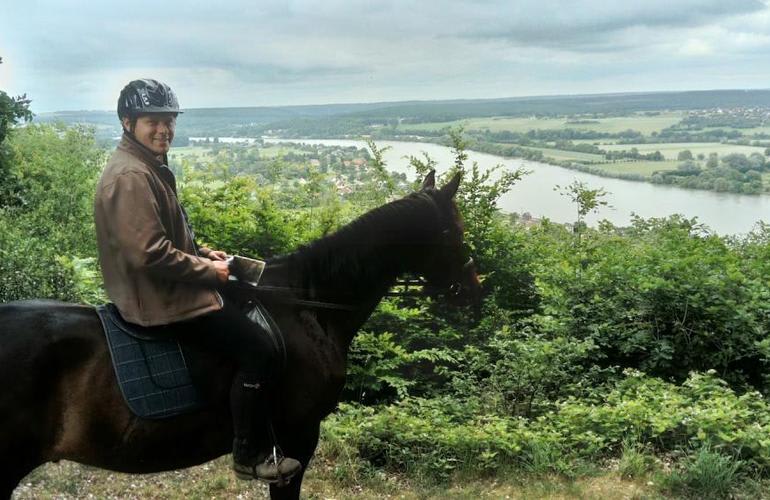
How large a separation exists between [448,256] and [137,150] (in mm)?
1966

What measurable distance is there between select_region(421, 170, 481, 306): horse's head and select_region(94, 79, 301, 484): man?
4.01ft

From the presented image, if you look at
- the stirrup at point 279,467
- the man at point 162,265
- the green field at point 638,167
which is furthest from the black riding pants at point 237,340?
the green field at point 638,167

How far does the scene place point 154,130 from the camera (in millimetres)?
3104

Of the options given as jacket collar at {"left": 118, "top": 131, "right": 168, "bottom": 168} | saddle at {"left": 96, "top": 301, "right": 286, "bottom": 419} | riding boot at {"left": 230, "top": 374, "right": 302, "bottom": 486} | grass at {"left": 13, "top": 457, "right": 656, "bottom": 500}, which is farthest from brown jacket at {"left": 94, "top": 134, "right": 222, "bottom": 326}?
grass at {"left": 13, "top": 457, "right": 656, "bottom": 500}

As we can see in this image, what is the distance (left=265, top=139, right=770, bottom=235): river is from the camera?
10695 mm

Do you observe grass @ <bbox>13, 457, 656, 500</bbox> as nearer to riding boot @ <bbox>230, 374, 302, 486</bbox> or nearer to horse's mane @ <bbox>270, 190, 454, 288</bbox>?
riding boot @ <bbox>230, 374, 302, 486</bbox>

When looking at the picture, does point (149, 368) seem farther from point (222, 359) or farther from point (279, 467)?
point (279, 467)

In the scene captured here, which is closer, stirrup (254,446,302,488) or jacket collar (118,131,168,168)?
jacket collar (118,131,168,168)

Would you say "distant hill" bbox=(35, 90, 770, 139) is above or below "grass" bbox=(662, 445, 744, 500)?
above

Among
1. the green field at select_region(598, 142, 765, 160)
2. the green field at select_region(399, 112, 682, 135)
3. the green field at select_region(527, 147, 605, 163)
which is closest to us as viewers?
the green field at select_region(527, 147, 605, 163)

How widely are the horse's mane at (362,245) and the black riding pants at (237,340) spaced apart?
22.1 inches

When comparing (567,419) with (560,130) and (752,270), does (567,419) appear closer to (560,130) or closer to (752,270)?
(752,270)

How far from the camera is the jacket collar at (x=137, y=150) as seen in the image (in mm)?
3043

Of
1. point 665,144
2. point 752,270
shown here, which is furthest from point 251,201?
point 665,144
